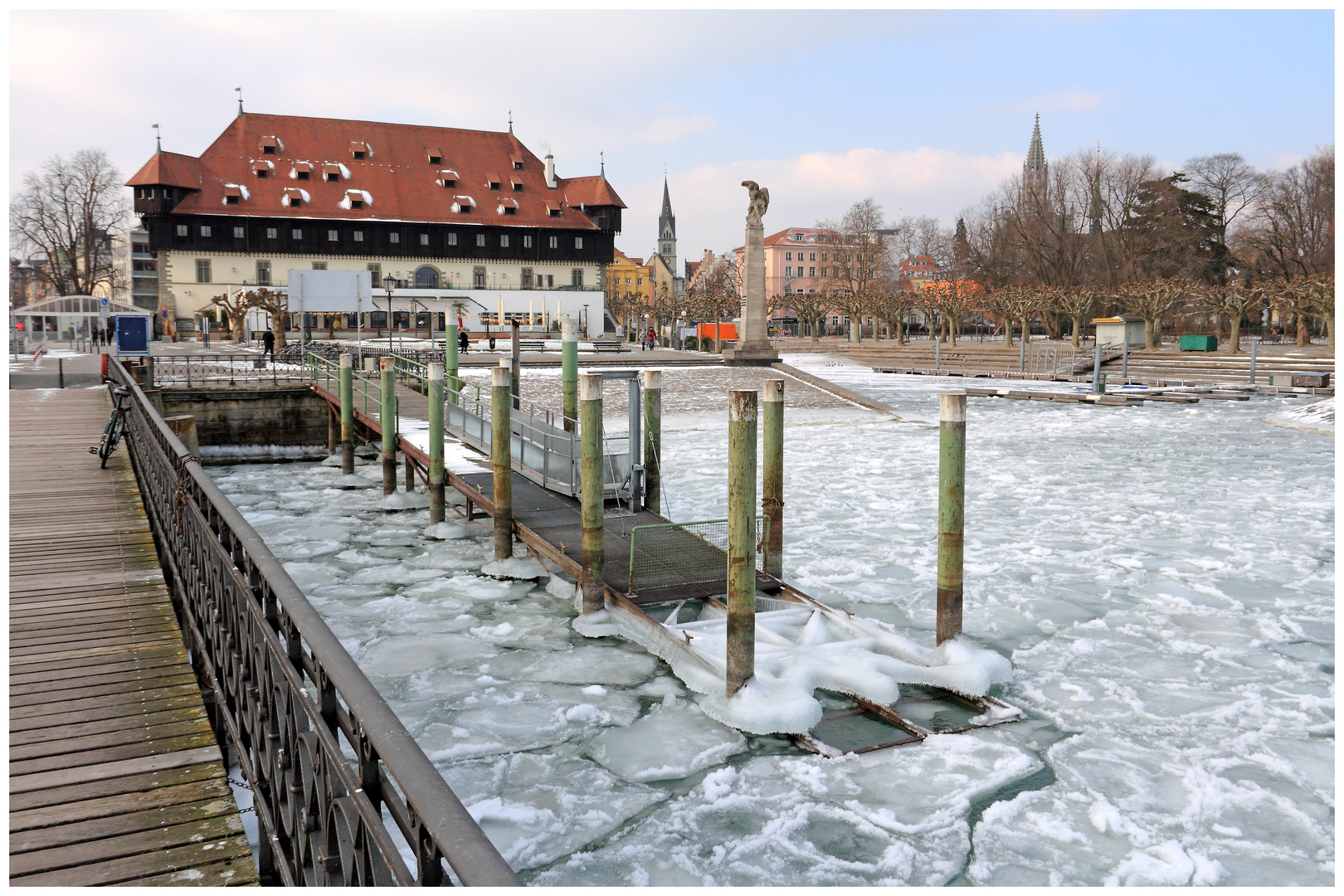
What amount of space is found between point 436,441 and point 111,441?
423 cm

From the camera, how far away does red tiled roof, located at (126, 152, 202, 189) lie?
61000 millimetres

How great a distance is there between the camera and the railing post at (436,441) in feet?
46.9

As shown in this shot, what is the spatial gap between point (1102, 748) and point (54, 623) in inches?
287

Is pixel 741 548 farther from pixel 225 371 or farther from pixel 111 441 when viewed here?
pixel 225 371

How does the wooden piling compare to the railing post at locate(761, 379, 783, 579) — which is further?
the wooden piling

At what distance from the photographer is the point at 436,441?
14492 millimetres

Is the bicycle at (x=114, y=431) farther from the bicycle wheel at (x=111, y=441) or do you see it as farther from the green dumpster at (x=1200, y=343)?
the green dumpster at (x=1200, y=343)

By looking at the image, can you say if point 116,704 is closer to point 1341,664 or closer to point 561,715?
point 561,715

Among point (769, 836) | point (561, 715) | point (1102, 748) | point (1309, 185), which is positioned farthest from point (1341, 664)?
point (1309, 185)

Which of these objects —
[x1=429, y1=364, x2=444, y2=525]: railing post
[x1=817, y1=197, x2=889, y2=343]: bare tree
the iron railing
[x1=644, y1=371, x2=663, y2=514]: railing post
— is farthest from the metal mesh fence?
[x1=817, y1=197, x2=889, y2=343]: bare tree

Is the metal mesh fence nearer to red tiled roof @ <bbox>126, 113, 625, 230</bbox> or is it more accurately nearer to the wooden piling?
the wooden piling

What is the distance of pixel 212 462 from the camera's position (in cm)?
2402

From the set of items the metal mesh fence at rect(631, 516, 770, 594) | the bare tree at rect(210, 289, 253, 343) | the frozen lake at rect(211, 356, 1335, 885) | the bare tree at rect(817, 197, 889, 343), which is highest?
the bare tree at rect(817, 197, 889, 343)

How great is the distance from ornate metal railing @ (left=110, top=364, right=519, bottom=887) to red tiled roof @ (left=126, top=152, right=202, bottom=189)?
63338mm
